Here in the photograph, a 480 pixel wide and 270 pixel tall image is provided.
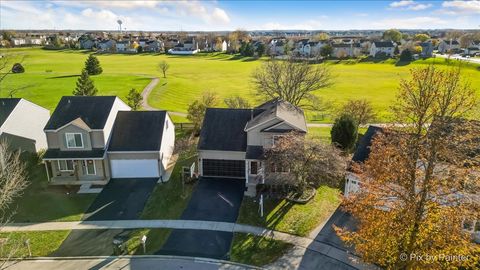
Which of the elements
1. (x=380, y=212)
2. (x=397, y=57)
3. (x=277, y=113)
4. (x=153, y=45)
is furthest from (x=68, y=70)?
(x=397, y=57)

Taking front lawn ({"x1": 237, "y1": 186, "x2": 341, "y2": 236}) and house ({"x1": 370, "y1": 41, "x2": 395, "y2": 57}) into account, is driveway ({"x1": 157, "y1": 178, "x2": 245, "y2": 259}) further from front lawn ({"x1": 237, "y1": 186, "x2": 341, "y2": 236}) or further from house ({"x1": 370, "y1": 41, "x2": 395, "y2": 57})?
house ({"x1": 370, "y1": 41, "x2": 395, "y2": 57})

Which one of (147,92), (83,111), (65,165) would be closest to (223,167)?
(83,111)

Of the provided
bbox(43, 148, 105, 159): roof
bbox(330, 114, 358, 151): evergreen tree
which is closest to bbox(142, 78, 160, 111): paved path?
bbox(43, 148, 105, 159): roof

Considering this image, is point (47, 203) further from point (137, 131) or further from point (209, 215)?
point (209, 215)

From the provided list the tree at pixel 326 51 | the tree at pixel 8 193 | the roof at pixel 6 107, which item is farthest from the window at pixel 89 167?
the tree at pixel 326 51

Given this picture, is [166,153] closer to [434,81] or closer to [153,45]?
[434,81]

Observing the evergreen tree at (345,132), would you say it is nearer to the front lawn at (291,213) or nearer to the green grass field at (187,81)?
the front lawn at (291,213)

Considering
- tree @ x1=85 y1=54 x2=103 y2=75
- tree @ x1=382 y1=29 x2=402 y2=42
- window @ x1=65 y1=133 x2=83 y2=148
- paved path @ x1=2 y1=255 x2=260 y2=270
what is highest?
tree @ x1=382 y1=29 x2=402 y2=42
